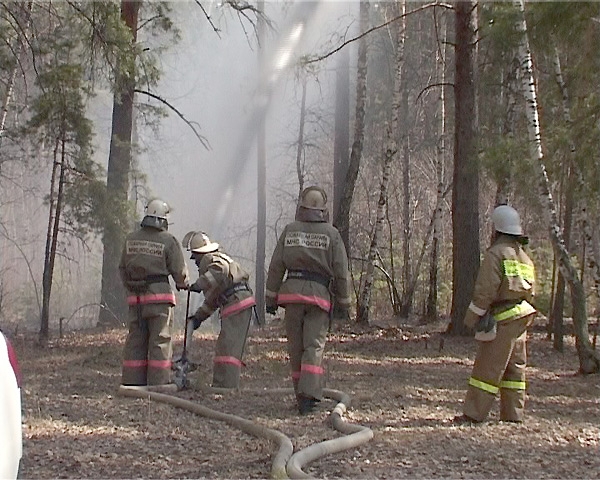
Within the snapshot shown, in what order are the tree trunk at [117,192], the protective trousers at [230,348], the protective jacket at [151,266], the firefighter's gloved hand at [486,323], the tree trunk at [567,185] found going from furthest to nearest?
the tree trunk at [117,192] → the tree trunk at [567,185] → the protective jacket at [151,266] → the protective trousers at [230,348] → the firefighter's gloved hand at [486,323]

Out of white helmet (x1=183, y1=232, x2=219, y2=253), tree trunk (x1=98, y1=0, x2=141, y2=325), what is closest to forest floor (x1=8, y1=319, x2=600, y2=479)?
white helmet (x1=183, y1=232, x2=219, y2=253)

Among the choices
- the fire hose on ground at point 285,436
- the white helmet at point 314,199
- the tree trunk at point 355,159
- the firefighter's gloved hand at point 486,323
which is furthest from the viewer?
the tree trunk at point 355,159

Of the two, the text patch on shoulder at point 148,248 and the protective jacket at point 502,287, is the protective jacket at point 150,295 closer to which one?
the text patch on shoulder at point 148,248

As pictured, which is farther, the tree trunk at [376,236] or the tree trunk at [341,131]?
the tree trunk at [341,131]

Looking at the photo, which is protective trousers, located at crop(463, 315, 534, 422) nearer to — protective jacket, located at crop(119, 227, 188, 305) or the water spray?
protective jacket, located at crop(119, 227, 188, 305)

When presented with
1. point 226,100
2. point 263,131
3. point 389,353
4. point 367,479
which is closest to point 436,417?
point 367,479

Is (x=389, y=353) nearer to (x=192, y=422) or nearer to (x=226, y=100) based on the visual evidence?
(x=192, y=422)

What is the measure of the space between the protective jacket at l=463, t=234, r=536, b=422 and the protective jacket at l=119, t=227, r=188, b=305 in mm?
3316

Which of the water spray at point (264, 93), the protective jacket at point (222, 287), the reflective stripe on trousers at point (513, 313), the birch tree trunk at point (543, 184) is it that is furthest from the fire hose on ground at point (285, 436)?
the water spray at point (264, 93)

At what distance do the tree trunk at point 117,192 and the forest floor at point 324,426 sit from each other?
2.98 metres

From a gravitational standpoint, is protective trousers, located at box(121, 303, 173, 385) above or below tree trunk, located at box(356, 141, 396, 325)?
below

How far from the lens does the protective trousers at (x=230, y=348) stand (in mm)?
8359

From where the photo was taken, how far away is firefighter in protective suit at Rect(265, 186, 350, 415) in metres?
7.18

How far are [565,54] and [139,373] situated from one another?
277 inches
